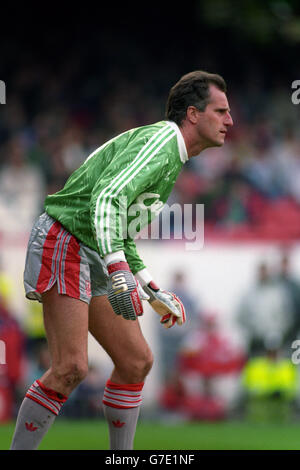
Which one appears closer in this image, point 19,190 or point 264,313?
point 264,313

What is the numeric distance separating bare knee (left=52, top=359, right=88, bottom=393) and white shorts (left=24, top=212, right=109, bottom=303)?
13.3 inches

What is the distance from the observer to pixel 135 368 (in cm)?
482

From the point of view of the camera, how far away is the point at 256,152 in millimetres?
12828

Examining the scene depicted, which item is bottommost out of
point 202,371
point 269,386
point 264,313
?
point 269,386

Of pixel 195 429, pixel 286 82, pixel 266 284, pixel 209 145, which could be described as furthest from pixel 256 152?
pixel 209 145

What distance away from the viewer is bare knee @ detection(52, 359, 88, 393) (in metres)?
4.54

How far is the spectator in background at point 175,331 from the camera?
10.2m

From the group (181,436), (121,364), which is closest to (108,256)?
(121,364)

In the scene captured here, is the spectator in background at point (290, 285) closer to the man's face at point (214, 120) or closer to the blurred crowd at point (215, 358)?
the blurred crowd at point (215, 358)

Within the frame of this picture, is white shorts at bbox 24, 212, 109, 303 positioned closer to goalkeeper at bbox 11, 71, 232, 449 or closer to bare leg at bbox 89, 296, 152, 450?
goalkeeper at bbox 11, 71, 232, 449

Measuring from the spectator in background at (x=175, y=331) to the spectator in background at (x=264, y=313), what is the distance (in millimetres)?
521

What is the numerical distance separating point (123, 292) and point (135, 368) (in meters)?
0.71

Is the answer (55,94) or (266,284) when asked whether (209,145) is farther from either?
(55,94)

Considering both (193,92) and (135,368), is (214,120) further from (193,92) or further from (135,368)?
(135,368)
